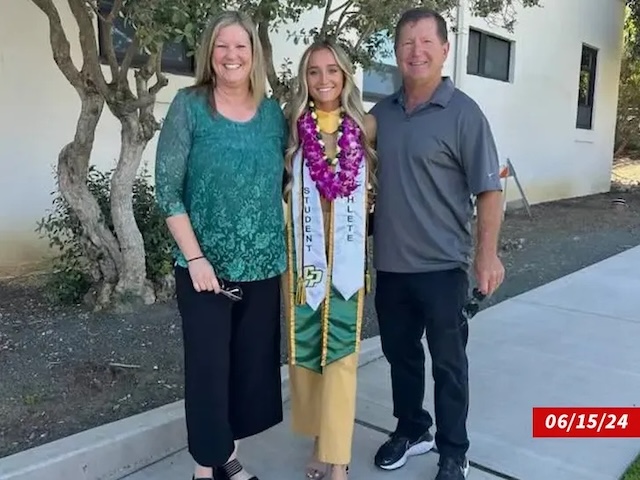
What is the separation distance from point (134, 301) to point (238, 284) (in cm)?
269

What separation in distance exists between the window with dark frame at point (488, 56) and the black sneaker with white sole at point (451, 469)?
8.86 meters

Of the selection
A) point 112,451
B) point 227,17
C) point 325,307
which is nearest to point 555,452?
point 325,307

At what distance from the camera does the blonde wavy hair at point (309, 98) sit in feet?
8.90

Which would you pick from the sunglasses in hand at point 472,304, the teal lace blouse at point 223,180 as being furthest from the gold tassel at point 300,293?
the sunglasses in hand at point 472,304

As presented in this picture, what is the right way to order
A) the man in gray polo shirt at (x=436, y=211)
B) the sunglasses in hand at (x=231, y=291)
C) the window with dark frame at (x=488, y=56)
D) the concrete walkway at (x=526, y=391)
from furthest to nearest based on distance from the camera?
the window with dark frame at (x=488, y=56)
the concrete walkway at (x=526, y=391)
the man in gray polo shirt at (x=436, y=211)
the sunglasses in hand at (x=231, y=291)

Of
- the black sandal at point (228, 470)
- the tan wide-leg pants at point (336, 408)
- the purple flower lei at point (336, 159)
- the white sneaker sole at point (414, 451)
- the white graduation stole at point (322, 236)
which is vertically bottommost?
the white sneaker sole at point (414, 451)

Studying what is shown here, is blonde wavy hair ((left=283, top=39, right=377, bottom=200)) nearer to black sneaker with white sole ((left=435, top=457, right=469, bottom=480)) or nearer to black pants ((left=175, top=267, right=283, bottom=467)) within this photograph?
black pants ((left=175, top=267, right=283, bottom=467))

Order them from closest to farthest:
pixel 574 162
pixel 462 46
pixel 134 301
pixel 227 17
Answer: pixel 227 17, pixel 134 301, pixel 462 46, pixel 574 162

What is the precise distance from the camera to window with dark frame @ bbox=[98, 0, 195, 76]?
6297mm

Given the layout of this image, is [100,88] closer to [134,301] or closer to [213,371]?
[134,301]

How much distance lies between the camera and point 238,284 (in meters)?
2.67

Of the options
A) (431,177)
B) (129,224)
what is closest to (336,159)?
(431,177)
